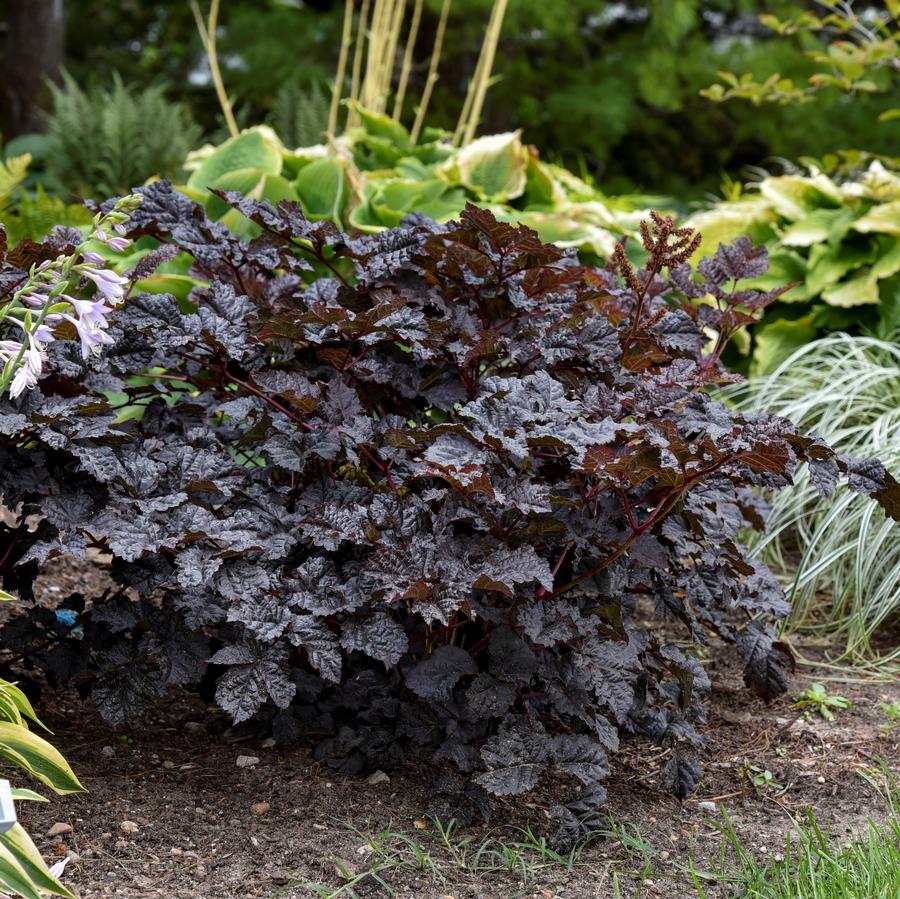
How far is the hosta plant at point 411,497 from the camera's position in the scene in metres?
1.60

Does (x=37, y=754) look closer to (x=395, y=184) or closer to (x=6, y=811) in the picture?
(x=6, y=811)

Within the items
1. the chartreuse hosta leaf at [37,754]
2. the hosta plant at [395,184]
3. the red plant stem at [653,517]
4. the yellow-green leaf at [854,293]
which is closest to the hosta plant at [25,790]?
the chartreuse hosta leaf at [37,754]

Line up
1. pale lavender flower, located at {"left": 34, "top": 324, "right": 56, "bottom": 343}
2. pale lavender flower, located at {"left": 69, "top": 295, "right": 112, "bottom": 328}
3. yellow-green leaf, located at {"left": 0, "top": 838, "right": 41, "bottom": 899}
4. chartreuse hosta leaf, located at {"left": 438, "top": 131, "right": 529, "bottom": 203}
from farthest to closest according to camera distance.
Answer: chartreuse hosta leaf, located at {"left": 438, "top": 131, "right": 529, "bottom": 203}
pale lavender flower, located at {"left": 34, "top": 324, "right": 56, "bottom": 343}
pale lavender flower, located at {"left": 69, "top": 295, "right": 112, "bottom": 328}
yellow-green leaf, located at {"left": 0, "top": 838, "right": 41, "bottom": 899}

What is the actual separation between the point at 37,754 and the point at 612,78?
7.15 m

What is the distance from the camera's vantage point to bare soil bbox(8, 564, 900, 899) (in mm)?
1599

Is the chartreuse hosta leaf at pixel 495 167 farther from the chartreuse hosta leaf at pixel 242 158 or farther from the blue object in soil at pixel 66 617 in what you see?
the blue object in soil at pixel 66 617

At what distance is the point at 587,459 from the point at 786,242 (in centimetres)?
262

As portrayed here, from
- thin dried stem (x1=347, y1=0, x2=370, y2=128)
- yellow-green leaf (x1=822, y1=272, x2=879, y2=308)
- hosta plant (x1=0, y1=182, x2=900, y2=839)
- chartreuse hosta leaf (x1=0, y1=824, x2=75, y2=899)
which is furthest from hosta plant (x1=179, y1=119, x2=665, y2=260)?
chartreuse hosta leaf (x1=0, y1=824, x2=75, y2=899)

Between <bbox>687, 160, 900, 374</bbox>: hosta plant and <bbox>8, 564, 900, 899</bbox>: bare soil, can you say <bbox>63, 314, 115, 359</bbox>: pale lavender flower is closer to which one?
<bbox>8, 564, 900, 899</bbox>: bare soil

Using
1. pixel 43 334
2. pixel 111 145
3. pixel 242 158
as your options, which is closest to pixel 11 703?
pixel 43 334

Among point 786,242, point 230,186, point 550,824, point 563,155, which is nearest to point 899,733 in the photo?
point 550,824

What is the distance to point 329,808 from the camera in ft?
5.86

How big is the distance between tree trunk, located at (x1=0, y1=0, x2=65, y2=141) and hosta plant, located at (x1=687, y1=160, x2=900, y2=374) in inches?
213

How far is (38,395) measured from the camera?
1.70 m
